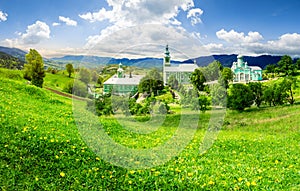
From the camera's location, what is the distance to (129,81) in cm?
1023

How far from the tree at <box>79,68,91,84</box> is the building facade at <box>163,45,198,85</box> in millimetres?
2329

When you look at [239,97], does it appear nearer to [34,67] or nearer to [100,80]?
[100,80]

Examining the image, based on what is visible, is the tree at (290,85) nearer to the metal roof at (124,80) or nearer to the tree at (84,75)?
the metal roof at (124,80)

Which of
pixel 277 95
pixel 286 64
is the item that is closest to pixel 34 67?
pixel 277 95

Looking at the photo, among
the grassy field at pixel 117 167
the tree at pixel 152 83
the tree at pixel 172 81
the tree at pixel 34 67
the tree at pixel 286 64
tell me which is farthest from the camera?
the tree at pixel 286 64

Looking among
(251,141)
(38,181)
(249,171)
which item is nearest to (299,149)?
(251,141)

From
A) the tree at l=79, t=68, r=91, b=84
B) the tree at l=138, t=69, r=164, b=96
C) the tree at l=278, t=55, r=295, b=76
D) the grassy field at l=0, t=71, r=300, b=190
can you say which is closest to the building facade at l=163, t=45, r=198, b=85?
the tree at l=138, t=69, r=164, b=96

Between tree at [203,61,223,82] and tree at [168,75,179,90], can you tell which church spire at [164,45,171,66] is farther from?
tree at [168,75,179,90]

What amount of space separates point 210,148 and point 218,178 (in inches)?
146

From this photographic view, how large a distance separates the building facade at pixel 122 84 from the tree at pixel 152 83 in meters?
0.18

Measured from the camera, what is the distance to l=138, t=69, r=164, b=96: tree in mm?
9863

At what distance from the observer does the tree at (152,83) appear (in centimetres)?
986

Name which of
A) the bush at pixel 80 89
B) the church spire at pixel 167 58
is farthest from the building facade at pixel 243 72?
the church spire at pixel 167 58

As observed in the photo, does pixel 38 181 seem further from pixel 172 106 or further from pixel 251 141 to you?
pixel 251 141
